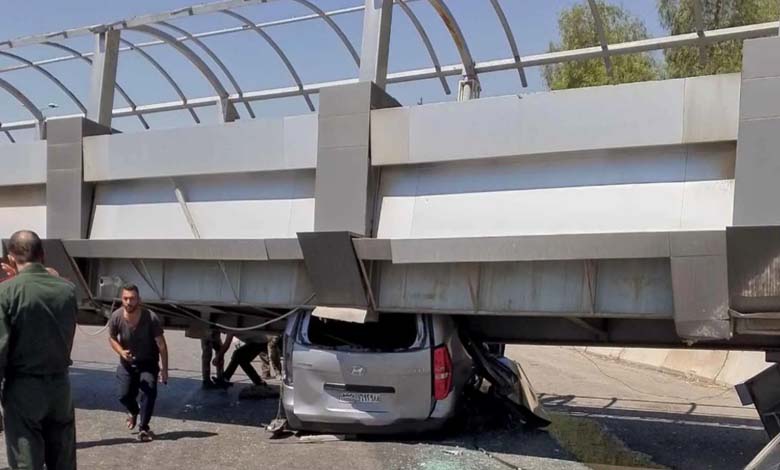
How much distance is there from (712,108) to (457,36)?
4527 mm

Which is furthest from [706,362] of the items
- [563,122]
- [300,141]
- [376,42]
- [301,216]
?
[300,141]

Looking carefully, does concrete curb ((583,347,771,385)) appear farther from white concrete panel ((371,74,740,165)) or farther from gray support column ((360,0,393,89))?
gray support column ((360,0,393,89))

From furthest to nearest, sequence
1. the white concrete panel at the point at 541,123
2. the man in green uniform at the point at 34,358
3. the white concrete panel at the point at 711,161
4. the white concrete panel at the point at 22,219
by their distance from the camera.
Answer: the white concrete panel at the point at 22,219
the white concrete panel at the point at 541,123
the white concrete panel at the point at 711,161
the man in green uniform at the point at 34,358

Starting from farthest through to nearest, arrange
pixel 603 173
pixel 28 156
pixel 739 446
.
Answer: pixel 28 156, pixel 739 446, pixel 603 173

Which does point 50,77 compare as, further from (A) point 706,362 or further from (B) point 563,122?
(A) point 706,362

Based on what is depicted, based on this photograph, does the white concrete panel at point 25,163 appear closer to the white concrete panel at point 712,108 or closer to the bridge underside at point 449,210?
the bridge underside at point 449,210

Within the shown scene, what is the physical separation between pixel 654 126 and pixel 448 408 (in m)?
3.34


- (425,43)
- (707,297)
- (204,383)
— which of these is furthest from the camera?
(204,383)

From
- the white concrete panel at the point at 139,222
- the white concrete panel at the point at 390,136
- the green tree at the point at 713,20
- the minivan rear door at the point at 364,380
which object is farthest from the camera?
the green tree at the point at 713,20

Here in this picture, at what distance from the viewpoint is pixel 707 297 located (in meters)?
6.34

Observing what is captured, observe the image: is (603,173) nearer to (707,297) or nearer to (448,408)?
(707,297)

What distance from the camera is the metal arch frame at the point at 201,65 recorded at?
32.5 ft

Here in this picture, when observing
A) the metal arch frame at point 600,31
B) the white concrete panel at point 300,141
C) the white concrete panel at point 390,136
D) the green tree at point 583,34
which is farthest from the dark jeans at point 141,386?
the green tree at point 583,34

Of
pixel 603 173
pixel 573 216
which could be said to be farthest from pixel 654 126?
pixel 573 216
